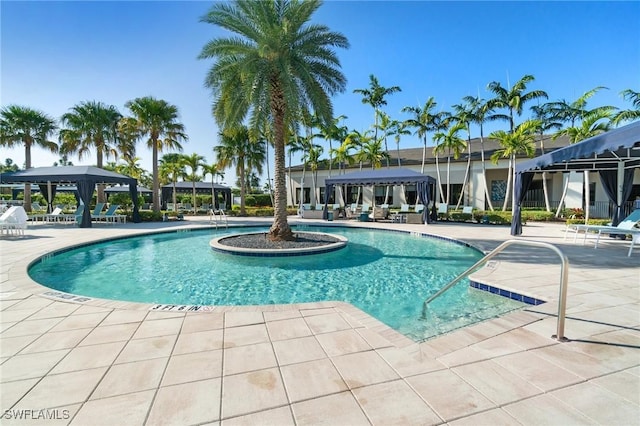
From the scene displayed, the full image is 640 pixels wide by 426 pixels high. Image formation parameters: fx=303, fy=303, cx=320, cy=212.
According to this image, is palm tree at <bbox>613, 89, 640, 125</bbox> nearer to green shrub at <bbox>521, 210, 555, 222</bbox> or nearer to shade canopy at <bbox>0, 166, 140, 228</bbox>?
green shrub at <bbox>521, 210, 555, 222</bbox>

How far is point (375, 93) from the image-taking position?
26875mm

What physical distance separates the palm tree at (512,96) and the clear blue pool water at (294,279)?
53.1 feet

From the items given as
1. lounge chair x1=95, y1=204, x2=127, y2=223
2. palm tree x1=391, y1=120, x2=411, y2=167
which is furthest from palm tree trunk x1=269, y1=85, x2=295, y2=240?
palm tree x1=391, y1=120, x2=411, y2=167

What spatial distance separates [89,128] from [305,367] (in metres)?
23.6

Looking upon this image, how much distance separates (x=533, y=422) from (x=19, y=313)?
229 inches

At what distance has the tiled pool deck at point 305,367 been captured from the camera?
2.14 meters

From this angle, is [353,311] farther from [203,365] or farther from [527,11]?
[527,11]

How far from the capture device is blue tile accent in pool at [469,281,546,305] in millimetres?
4690

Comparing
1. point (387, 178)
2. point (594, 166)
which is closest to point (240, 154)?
point (387, 178)

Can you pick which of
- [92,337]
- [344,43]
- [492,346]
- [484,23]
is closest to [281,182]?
[344,43]

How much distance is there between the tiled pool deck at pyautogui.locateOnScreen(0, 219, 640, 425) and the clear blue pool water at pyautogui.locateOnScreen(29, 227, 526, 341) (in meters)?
1.02

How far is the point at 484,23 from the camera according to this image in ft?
35.0

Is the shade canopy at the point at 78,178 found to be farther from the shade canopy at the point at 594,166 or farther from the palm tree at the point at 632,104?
the palm tree at the point at 632,104

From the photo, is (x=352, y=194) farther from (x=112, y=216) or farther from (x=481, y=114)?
(x=112, y=216)
